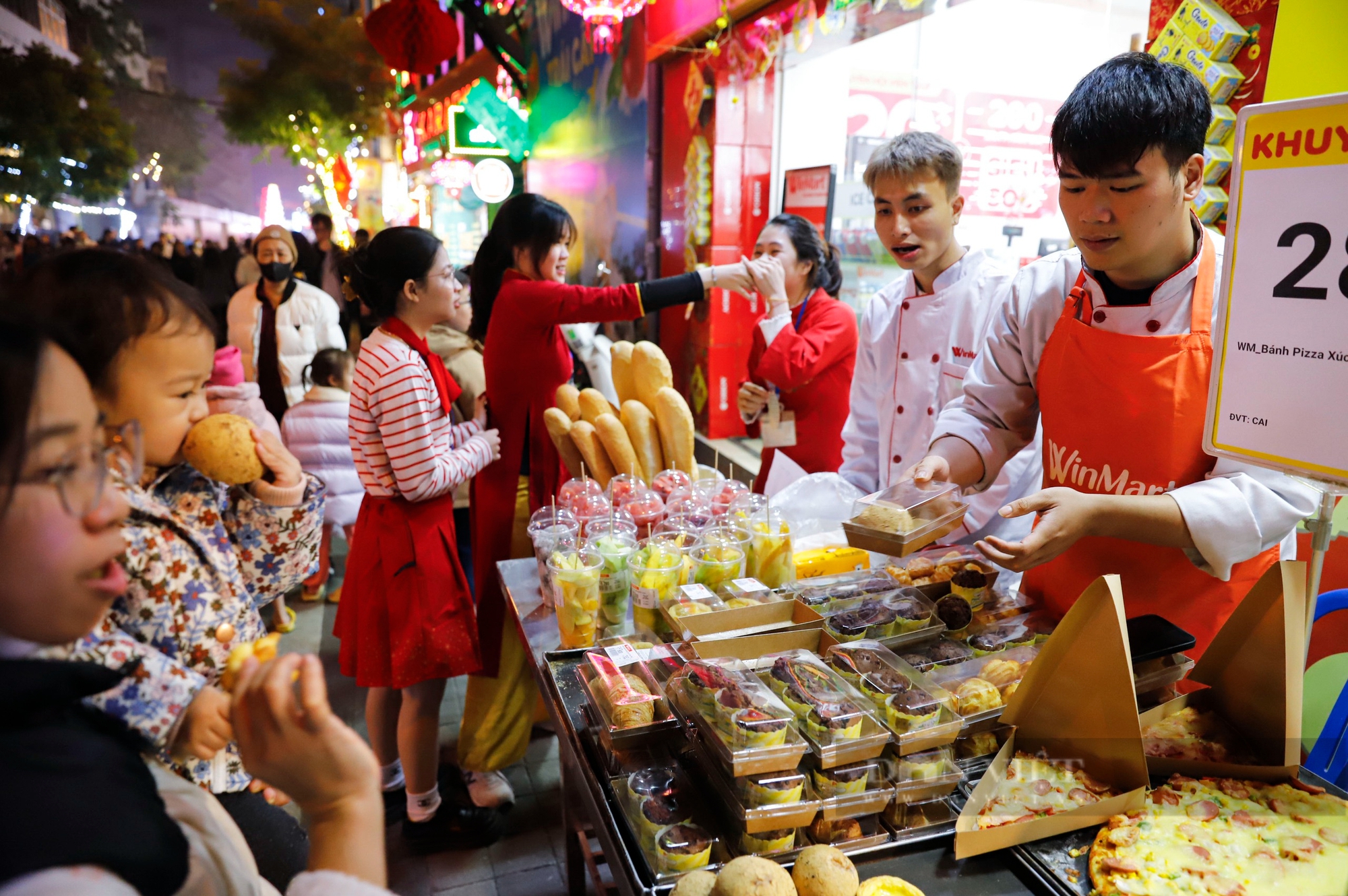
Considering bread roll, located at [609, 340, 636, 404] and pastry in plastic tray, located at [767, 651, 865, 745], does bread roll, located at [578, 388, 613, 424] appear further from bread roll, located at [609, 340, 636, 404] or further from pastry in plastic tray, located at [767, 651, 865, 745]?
pastry in plastic tray, located at [767, 651, 865, 745]

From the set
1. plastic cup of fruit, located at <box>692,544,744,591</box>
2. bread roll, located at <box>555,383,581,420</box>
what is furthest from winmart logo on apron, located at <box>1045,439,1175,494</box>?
bread roll, located at <box>555,383,581,420</box>

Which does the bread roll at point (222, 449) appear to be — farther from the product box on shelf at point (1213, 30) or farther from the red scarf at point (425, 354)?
the product box on shelf at point (1213, 30)

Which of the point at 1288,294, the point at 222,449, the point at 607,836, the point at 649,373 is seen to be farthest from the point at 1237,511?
the point at 222,449

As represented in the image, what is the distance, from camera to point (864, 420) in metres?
2.96

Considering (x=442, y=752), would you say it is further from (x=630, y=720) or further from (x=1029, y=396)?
(x=1029, y=396)

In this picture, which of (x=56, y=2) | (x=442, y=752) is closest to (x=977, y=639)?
(x=442, y=752)

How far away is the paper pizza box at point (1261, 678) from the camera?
3.92 feet

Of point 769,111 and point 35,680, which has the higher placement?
point 769,111

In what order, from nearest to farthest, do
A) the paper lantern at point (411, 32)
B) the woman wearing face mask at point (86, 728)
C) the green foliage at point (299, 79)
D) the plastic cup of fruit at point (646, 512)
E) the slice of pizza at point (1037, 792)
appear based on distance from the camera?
the woman wearing face mask at point (86, 728) → the slice of pizza at point (1037, 792) → the plastic cup of fruit at point (646, 512) → the paper lantern at point (411, 32) → the green foliage at point (299, 79)

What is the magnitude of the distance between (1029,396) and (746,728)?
4.33 ft

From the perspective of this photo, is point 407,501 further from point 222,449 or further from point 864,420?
point 864,420

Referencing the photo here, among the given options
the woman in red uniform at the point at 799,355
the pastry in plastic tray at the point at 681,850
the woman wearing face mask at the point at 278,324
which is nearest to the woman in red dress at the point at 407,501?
the woman in red uniform at the point at 799,355

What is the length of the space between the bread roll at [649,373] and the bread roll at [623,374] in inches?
1.8

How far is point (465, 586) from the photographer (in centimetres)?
262
